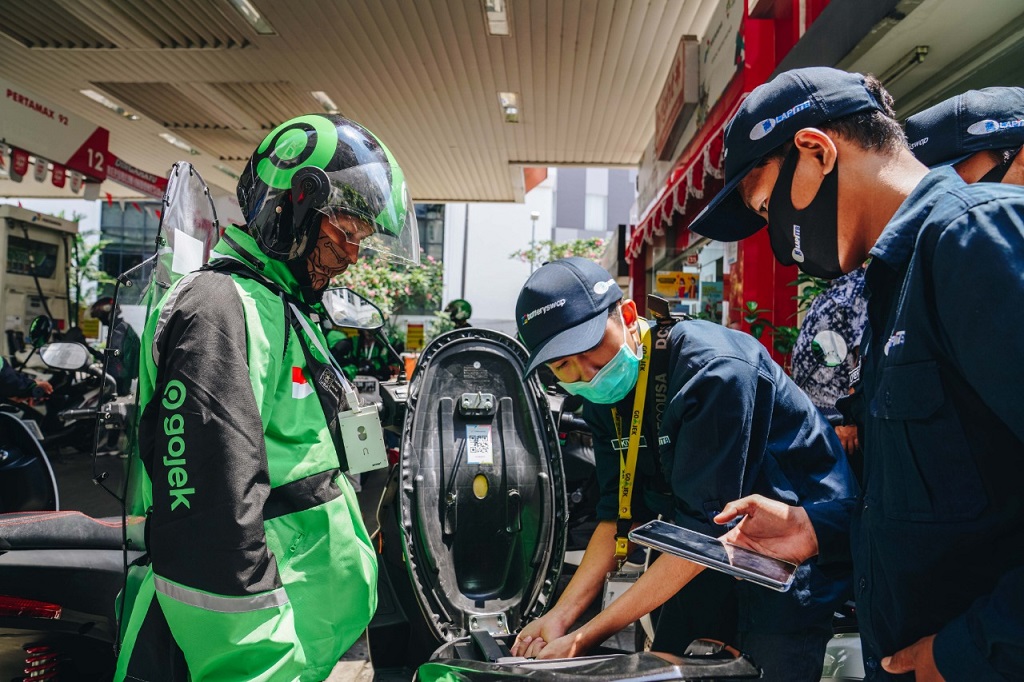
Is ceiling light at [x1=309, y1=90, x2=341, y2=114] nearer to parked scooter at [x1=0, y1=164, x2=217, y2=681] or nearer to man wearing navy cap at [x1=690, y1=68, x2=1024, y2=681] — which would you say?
parked scooter at [x1=0, y1=164, x2=217, y2=681]

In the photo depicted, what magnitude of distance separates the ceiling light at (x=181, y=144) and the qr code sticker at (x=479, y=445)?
463 inches

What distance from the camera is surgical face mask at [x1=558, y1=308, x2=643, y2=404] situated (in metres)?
1.94

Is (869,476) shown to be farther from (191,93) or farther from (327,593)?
(191,93)

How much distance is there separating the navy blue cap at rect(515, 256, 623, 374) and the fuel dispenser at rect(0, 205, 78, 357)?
9.46 m

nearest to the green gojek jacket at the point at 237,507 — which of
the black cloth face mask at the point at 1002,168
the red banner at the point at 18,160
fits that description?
the black cloth face mask at the point at 1002,168

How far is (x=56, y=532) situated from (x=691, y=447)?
1.95 meters

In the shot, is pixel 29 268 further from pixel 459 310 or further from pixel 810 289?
pixel 810 289

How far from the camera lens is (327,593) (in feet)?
5.15

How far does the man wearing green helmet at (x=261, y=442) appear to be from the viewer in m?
1.34

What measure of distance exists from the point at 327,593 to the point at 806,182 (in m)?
1.35

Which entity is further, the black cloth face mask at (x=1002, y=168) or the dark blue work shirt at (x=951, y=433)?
the black cloth face mask at (x=1002, y=168)

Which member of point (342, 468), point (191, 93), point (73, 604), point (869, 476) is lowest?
point (73, 604)

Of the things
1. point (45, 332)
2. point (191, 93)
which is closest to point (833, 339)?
point (45, 332)

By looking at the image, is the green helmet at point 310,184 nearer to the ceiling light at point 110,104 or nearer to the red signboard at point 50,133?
the red signboard at point 50,133
